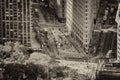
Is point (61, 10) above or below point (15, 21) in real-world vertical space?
above

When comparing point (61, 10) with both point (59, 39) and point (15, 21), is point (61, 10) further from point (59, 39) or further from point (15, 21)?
point (15, 21)

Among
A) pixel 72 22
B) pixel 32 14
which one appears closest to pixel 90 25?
pixel 72 22

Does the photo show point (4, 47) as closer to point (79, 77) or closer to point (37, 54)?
point (37, 54)

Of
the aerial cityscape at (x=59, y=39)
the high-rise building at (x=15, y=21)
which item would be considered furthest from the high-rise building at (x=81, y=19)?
the high-rise building at (x=15, y=21)

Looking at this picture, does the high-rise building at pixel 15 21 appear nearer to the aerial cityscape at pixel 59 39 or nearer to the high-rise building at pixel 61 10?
the aerial cityscape at pixel 59 39

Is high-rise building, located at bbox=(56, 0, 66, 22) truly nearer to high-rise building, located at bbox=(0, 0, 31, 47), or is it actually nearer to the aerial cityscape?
the aerial cityscape

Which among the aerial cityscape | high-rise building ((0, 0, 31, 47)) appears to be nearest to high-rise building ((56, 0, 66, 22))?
the aerial cityscape

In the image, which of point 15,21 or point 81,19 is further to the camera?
point 15,21

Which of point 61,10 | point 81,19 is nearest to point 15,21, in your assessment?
point 61,10
